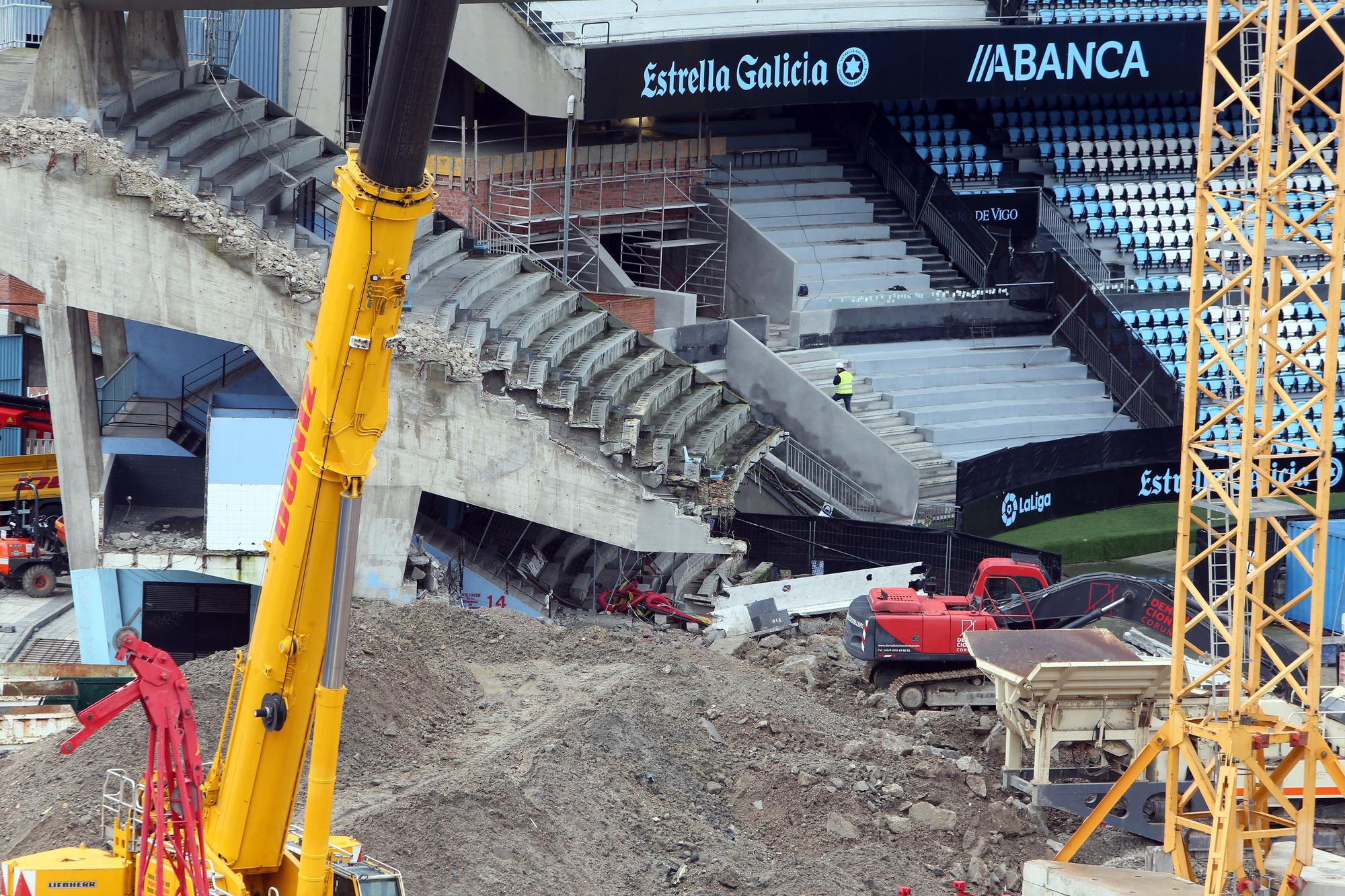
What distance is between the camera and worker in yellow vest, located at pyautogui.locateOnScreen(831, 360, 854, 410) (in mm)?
29797

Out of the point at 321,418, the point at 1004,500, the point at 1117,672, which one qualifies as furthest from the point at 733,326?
the point at 321,418

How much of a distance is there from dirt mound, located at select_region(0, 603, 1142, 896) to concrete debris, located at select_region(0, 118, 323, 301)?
5.26 m

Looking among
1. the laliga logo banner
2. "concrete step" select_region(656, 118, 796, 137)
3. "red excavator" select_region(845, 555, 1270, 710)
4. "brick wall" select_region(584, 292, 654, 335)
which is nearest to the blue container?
the laliga logo banner

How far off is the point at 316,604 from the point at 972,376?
23.7 metres

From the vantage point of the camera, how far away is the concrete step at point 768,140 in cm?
3541

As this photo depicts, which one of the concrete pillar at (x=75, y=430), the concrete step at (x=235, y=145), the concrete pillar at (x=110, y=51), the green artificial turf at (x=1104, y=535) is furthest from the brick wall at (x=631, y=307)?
the concrete pillar at (x=75, y=430)

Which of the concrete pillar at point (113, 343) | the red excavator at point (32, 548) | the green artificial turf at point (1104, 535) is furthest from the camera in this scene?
the green artificial turf at point (1104, 535)

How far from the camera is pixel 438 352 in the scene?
2291 centimetres

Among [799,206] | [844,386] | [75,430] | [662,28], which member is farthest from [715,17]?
[75,430]

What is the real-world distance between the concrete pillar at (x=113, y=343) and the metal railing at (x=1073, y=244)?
1889 cm

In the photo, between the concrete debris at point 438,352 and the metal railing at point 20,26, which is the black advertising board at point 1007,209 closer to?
the concrete debris at point 438,352

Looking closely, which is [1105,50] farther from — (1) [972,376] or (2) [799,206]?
(1) [972,376]

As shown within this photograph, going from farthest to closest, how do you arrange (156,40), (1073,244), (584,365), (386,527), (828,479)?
(1073,244), (828,479), (156,40), (584,365), (386,527)

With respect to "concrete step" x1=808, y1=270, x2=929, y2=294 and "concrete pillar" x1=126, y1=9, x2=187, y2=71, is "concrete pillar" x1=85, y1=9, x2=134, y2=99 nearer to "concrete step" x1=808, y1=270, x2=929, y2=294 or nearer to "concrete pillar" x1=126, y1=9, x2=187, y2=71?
"concrete pillar" x1=126, y1=9, x2=187, y2=71
